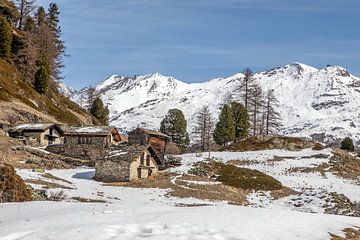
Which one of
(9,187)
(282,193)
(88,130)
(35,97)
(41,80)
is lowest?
(282,193)

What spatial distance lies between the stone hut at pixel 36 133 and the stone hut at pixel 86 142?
9.91 feet

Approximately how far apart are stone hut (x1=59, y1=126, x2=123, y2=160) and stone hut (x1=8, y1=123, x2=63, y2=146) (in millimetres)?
3019

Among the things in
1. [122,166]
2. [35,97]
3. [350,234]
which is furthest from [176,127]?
[350,234]

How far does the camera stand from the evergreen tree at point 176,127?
98438 mm

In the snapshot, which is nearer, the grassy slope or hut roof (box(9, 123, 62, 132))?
hut roof (box(9, 123, 62, 132))

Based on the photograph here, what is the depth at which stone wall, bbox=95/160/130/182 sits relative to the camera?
167 feet

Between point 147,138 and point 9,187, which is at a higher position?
point 147,138

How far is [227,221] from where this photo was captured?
584 inches

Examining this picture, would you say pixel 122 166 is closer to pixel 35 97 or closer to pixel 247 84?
pixel 35 97

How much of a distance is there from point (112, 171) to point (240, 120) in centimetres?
5156

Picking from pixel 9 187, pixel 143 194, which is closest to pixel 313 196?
pixel 143 194

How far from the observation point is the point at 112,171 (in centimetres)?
5106

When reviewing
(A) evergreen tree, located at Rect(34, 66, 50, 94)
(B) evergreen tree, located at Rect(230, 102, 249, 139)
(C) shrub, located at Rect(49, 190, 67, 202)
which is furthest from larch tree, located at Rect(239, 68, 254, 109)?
(C) shrub, located at Rect(49, 190, 67, 202)

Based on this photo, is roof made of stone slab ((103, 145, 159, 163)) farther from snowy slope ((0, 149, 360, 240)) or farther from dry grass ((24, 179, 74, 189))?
snowy slope ((0, 149, 360, 240))
